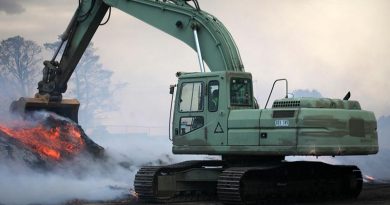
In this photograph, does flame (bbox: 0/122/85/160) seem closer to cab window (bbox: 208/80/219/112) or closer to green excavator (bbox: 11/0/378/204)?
green excavator (bbox: 11/0/378/204)

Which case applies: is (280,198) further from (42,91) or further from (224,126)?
(42,91)

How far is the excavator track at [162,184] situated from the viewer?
1786 cm

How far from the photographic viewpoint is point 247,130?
16.6 metres

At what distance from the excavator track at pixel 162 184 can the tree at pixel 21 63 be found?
21743mm

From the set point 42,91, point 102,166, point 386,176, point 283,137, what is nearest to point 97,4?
point 42,91

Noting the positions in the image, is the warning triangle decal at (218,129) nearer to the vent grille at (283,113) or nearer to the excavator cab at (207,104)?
the excavator cab at (207,104)

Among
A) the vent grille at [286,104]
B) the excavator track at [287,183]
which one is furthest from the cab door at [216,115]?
the vent grille at [286,104]

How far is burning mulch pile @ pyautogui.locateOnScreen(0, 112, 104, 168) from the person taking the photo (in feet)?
68.8

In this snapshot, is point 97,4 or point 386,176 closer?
point 97,4

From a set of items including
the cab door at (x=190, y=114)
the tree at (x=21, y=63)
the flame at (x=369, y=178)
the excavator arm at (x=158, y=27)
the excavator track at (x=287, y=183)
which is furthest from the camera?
the tree at (x=21, y=63)

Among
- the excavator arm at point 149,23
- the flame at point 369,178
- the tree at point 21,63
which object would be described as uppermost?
the tree at point 21,63

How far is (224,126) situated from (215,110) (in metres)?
0.48

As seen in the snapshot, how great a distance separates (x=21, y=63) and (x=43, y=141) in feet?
63.7

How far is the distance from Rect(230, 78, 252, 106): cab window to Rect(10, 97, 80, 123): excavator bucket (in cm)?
856
